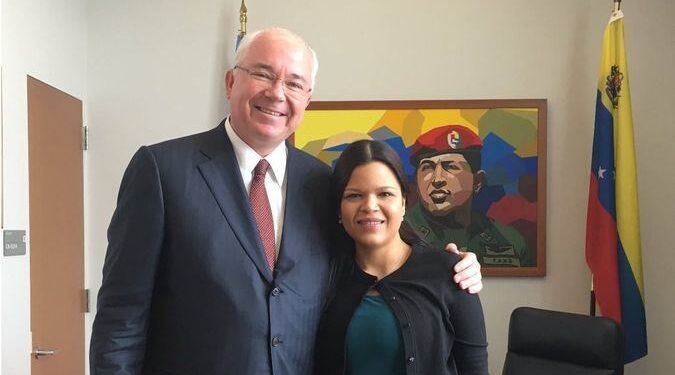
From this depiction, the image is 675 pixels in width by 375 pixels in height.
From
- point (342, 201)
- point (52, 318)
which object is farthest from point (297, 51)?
point (52, 318)

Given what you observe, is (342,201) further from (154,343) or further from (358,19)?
(358,19)

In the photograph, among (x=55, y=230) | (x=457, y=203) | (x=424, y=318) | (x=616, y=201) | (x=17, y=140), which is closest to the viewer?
(x=424, y=318)

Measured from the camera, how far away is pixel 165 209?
1382 mm

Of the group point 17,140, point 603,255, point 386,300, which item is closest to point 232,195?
point 386,300

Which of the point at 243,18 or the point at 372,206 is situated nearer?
the point at 372,206

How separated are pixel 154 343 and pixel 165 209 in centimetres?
32

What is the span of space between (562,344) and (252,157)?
1.77 meters

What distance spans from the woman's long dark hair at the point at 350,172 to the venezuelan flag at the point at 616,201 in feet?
5.66

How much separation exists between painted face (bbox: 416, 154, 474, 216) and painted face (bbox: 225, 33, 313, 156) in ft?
5.69

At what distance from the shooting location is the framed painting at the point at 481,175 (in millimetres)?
3164

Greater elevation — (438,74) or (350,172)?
(438,74)

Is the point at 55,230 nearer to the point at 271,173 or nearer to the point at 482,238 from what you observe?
the point at 271,173

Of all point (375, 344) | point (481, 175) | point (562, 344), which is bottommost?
point (562, 344)

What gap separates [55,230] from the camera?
2.88 m
